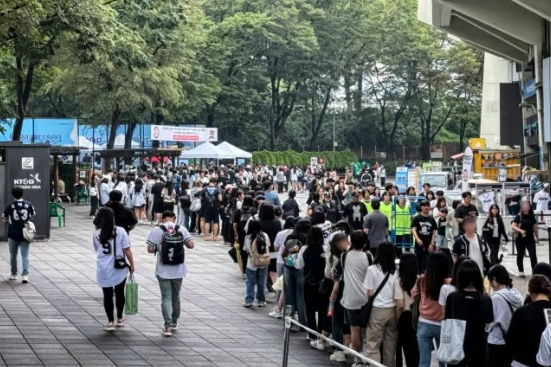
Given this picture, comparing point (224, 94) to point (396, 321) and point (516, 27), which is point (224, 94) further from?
point (396, 321)

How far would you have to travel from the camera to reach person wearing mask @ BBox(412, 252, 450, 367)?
10062mm

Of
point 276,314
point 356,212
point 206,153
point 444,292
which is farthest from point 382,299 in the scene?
point 206,153

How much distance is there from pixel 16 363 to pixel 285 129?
72.0 metres

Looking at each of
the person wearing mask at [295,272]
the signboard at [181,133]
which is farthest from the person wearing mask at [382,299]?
the signboard at [181,133]

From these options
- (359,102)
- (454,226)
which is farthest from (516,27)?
(359,102)

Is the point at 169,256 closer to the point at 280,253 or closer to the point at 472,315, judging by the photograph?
the point at 280,253

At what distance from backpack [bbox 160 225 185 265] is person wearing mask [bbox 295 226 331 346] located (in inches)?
58.1

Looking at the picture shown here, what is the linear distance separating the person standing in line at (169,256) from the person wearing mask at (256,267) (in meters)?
2.33

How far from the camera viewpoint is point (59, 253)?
80.7 ft

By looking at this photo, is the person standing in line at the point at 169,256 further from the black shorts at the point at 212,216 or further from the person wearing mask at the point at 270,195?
the black shorts at the point at 212,216

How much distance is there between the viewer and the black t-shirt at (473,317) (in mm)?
9203

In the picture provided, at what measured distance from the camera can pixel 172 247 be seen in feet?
45.3

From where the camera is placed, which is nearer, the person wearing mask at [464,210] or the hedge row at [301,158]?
the person wearing mask at [464,210]

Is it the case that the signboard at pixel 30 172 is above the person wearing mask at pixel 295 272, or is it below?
above
